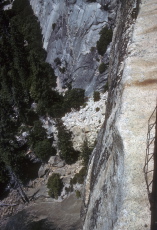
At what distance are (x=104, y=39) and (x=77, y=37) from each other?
7.10m

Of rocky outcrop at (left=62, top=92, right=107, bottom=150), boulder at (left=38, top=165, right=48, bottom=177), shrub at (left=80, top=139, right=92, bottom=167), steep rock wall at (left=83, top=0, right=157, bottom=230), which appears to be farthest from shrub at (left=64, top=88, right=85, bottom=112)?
steep rock wall at (left=83, top=0, right=157, bottom=230)

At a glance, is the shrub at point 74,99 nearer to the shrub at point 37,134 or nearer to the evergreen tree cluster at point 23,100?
the evergreen tree cluster at point 23,100

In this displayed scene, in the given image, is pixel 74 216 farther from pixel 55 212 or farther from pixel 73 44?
pixel 73 44

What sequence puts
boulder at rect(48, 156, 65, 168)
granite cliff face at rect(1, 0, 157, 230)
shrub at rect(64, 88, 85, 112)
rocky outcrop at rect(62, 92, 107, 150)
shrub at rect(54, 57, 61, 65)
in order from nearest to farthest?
granite cliff face at rect(1, 0, 157, 230)
rocky outcrop at rect(62, 92, 107, 150)
boulder at rect(48, 156, 65, 168)
shrub at rect(64, 88, 85, 112)
shrub at rect(54, 57, 61, 65)

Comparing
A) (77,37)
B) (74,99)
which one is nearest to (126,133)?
(74,99)

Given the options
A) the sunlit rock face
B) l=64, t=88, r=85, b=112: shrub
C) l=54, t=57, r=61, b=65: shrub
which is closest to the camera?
the sunlit rock face

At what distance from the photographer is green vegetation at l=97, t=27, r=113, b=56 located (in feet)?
107

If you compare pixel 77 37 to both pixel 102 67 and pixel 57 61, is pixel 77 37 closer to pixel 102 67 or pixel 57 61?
pixel 57 61

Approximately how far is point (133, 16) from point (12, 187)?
31970 mm

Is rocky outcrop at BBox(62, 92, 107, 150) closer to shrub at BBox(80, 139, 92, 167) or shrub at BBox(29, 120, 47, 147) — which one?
shrub at BBox(80, 139, 92, 167)

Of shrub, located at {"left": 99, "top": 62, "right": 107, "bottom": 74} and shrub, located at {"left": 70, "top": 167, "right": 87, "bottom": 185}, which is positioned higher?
shrub, located at {"left": 99, "top": 62, "right": 107, "bottom": 74}

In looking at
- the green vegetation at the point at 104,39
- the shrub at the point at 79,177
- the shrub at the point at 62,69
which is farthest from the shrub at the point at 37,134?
the green vegetation at the point at 104,39

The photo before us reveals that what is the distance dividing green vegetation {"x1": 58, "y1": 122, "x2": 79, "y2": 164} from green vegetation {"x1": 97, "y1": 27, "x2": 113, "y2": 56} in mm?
14775

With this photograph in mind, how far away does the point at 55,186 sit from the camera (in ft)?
98.3
